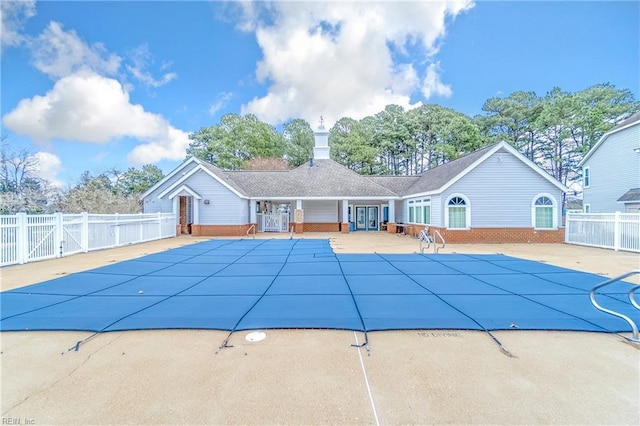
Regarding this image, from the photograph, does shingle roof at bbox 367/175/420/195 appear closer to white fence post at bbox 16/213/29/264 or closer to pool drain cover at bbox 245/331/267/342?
pool drain cover at bbox 245/331/267/342

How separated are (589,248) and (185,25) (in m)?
25.3

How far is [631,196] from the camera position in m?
15.3

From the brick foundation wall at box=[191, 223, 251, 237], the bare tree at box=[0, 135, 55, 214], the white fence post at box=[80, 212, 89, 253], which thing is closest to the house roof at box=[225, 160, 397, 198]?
the brick foundation wall at box=[191, 223, 251, 237]

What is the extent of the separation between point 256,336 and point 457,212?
44.6ft

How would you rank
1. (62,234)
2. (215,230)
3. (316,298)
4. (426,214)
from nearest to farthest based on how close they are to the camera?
(316,298) < (62,234) < (426,214) < (215,230)

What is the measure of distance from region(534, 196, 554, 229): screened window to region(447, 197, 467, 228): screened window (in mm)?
3796

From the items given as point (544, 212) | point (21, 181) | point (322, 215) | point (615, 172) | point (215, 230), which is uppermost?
point (615, 172)

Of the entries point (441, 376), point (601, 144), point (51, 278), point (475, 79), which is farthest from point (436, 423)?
point (475, 79)

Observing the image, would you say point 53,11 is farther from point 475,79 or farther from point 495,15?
point 475,79

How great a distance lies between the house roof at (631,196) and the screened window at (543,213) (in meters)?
5.07

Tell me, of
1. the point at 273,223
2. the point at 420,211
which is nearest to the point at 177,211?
the point at 273,223

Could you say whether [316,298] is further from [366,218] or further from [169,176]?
[169,176]

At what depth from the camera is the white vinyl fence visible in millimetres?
8328

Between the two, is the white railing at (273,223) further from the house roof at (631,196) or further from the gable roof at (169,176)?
the house roof at (631,196)
